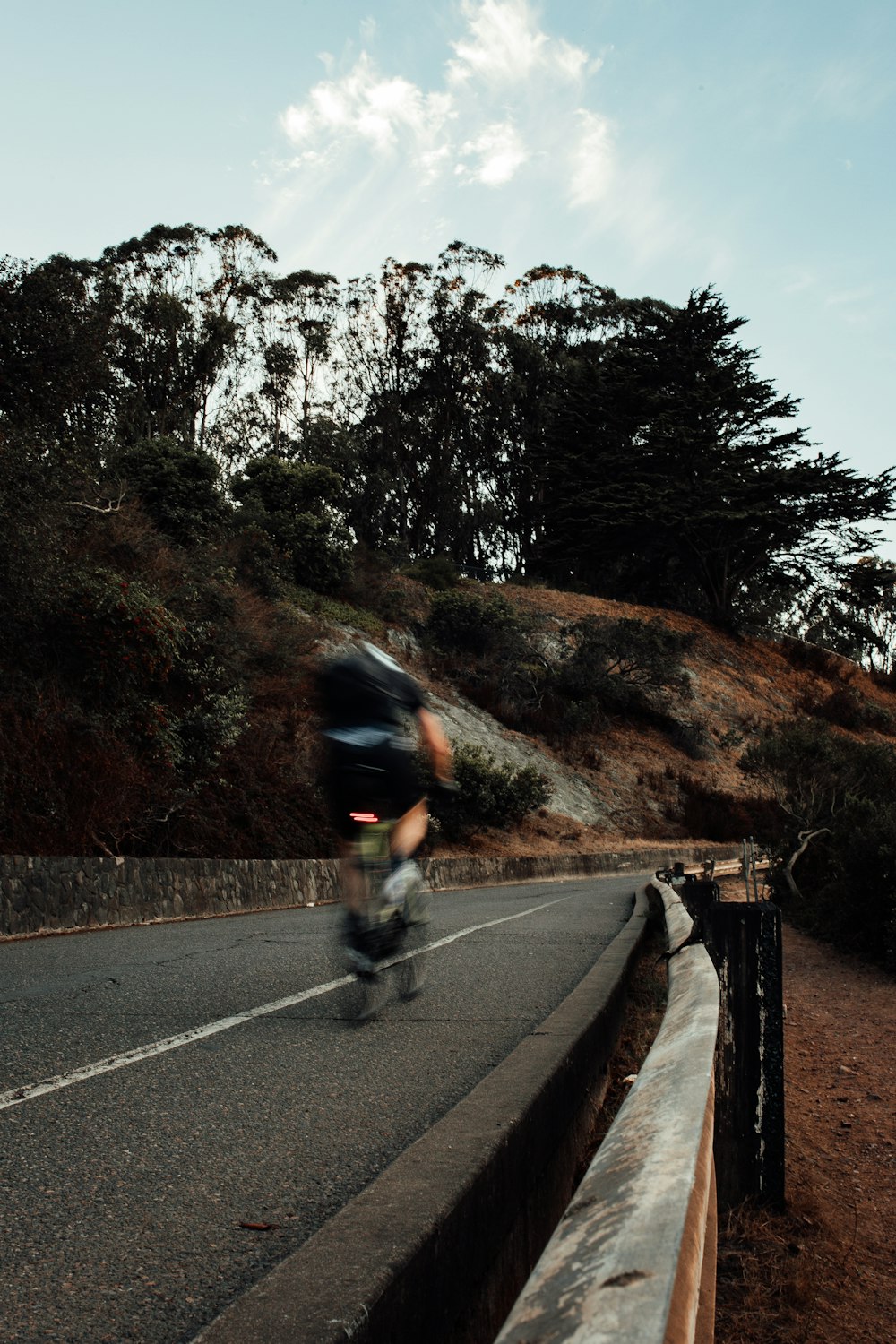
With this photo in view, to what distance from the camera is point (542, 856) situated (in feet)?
89.9

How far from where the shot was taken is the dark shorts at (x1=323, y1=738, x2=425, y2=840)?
19.1 feet

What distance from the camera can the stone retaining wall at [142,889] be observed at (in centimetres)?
1095

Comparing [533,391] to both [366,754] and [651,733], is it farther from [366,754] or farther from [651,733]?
[366,754]

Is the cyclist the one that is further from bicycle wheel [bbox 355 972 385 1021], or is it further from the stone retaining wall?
the stone retaining wall

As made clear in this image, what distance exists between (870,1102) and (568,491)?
50.1 metres

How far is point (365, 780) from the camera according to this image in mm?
5836

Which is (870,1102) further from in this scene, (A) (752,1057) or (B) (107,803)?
(B) (107,803)

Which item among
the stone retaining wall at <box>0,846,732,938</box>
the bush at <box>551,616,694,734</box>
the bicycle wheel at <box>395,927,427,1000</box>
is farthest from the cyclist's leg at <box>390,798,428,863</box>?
the bush at <box>551,616,694,734</box>

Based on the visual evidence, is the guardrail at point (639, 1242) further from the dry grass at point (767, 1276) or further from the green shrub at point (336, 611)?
the green shrub at point (336, 611)

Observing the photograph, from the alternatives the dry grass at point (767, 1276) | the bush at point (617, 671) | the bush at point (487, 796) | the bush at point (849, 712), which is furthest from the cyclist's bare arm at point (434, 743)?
the bush at point (849, 712)

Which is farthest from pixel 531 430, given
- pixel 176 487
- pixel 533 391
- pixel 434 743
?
pixel 434 743

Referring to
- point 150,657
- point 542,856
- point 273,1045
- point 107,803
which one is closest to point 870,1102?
point 273,1045

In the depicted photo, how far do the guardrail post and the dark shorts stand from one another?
2.55m

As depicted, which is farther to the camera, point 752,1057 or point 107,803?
point 107,803
